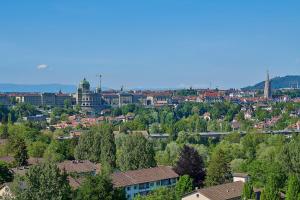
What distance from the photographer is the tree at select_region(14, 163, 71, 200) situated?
81.6 ft

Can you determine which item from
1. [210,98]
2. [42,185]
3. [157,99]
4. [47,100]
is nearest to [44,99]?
[47,100]

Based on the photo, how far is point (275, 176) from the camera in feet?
113

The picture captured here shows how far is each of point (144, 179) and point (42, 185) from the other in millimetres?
14067

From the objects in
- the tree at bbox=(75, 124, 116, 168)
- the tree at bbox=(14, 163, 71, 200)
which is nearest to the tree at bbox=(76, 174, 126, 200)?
the tree at bbox=(14, 163, 71, 200)

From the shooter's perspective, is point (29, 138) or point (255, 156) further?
point (29, 138)

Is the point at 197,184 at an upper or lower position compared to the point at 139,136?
lower

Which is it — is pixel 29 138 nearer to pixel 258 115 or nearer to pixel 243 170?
pixel 243 170

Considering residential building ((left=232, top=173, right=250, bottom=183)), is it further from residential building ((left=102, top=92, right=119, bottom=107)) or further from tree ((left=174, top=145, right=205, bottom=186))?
residential building ((left=102, top=92, right=119, bottom=107))

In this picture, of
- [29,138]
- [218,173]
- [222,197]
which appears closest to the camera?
[222,197]

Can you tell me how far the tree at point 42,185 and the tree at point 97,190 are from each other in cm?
135

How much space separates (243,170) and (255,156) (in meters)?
12.3

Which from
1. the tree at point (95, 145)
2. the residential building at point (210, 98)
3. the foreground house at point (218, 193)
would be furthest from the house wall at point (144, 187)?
the residential building at point (210, 98)

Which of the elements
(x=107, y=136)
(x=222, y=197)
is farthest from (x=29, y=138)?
(x=222, y=197)

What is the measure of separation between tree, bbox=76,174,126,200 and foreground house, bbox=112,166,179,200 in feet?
29.4
